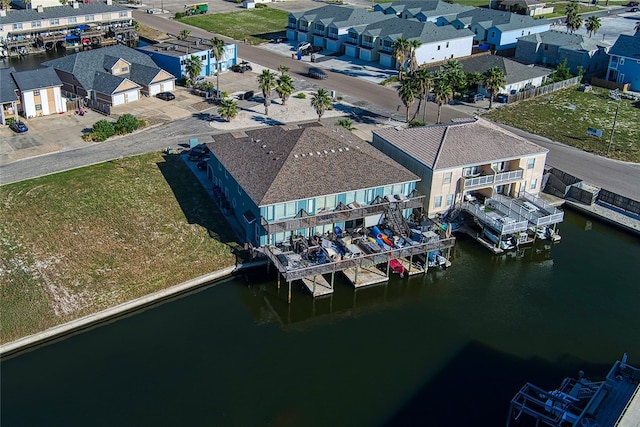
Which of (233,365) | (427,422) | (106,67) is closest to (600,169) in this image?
(427,422)

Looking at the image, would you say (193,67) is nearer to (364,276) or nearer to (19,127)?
(19,127)

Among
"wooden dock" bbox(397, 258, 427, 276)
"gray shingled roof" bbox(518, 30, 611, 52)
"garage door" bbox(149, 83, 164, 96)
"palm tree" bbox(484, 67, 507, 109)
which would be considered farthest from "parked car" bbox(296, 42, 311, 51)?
"wooden dock" bbox(397, 258, 427, 276)

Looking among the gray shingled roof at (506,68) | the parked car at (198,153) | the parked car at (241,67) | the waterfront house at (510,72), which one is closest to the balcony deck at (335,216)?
the parked car at (198,153)

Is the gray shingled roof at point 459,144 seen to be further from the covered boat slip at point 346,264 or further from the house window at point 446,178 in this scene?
the covered boat slip at point 346,264

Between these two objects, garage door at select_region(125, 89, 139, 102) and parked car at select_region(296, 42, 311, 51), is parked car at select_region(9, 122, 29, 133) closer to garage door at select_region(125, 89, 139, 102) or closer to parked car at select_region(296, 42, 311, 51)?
garage door at select_region(125, 89, 139, 102)

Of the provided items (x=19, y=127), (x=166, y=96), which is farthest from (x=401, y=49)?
(x=19, y=127)

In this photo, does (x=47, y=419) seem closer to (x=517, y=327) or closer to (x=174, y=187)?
(x=174, y=187)
